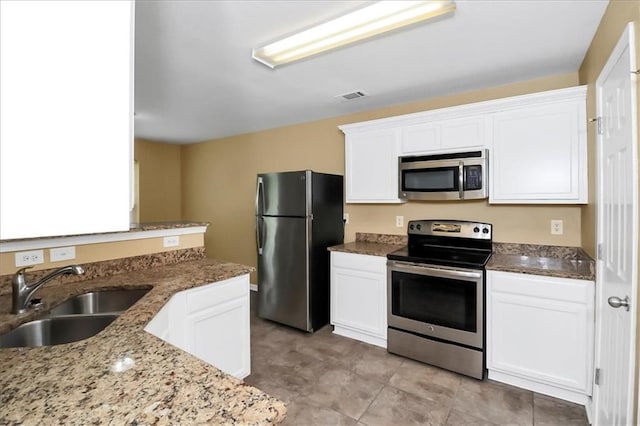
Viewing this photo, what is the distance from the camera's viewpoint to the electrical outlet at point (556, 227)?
2555 mm

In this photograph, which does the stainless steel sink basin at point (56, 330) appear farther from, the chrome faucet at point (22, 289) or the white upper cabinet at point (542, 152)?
the white upper cabinet at point (542, 152)

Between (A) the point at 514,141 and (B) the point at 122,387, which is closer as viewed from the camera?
(B) the point at 122,387

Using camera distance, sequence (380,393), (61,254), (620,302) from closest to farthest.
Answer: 1. (620,302)
2. (61,254)
3. (380,393)

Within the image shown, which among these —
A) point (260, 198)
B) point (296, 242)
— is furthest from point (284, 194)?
point (296, 242)

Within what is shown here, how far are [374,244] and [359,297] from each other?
68cm

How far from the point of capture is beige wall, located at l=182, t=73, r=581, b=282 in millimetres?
2664

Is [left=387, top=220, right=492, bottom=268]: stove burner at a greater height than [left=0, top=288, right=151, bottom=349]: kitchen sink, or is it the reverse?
[left=387, top=220, right=492, bottom=268]: stove burner

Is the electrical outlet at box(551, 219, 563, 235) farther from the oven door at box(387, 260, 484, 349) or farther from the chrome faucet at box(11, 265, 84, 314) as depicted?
the chrome faucet at box(11, 265, 84, 314)

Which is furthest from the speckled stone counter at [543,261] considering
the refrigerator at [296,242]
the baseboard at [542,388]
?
the refrigerator at [296,242]

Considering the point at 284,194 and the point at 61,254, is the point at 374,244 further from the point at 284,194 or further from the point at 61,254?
the point at 61,254

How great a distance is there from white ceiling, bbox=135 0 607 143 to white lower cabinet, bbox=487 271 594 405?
1608 mm

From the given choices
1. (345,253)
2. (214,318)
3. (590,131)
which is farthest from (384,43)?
(214,318)

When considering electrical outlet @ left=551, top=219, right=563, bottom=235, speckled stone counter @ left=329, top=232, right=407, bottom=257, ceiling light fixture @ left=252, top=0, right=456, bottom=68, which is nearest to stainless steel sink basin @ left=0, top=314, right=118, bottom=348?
ceiling light fixture @ left=252, top=0, right=456, bottom=68

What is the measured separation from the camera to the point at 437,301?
253 centimetres
